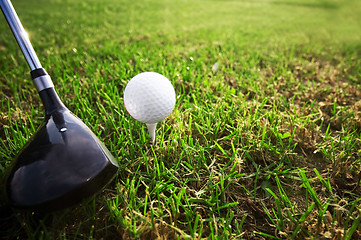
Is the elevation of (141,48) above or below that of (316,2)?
above

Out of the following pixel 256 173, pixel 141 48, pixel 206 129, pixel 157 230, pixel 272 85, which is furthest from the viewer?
pixel 141 48

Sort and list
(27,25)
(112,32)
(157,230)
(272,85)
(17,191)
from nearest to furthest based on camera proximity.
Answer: (17,191) → (157,230) → (272,85) → (112,32) → (27,25)

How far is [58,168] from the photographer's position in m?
1.20

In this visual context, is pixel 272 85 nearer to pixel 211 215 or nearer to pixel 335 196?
pixel 335 196

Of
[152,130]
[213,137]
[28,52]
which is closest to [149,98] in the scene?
[152,130]

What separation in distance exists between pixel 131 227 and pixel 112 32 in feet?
15.8

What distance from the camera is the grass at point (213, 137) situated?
1.34 meters

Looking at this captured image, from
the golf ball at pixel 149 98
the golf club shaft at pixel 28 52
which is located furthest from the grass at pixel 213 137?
the golf club shaft at pixel 28 52

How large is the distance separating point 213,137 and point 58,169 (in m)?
1.17

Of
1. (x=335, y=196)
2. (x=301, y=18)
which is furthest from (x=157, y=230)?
(x=301, y=18)

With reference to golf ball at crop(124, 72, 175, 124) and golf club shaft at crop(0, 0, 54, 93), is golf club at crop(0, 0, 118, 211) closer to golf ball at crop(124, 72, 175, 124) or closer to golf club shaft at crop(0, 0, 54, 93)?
golf club shaft at crop(0, 0, 54, 93)

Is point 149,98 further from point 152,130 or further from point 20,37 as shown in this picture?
point 20,37

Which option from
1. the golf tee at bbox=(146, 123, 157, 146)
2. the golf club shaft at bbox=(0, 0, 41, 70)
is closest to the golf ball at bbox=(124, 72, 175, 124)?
the golf tee at bbox=(146, 123, 157, 146)

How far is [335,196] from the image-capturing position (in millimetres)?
1474
